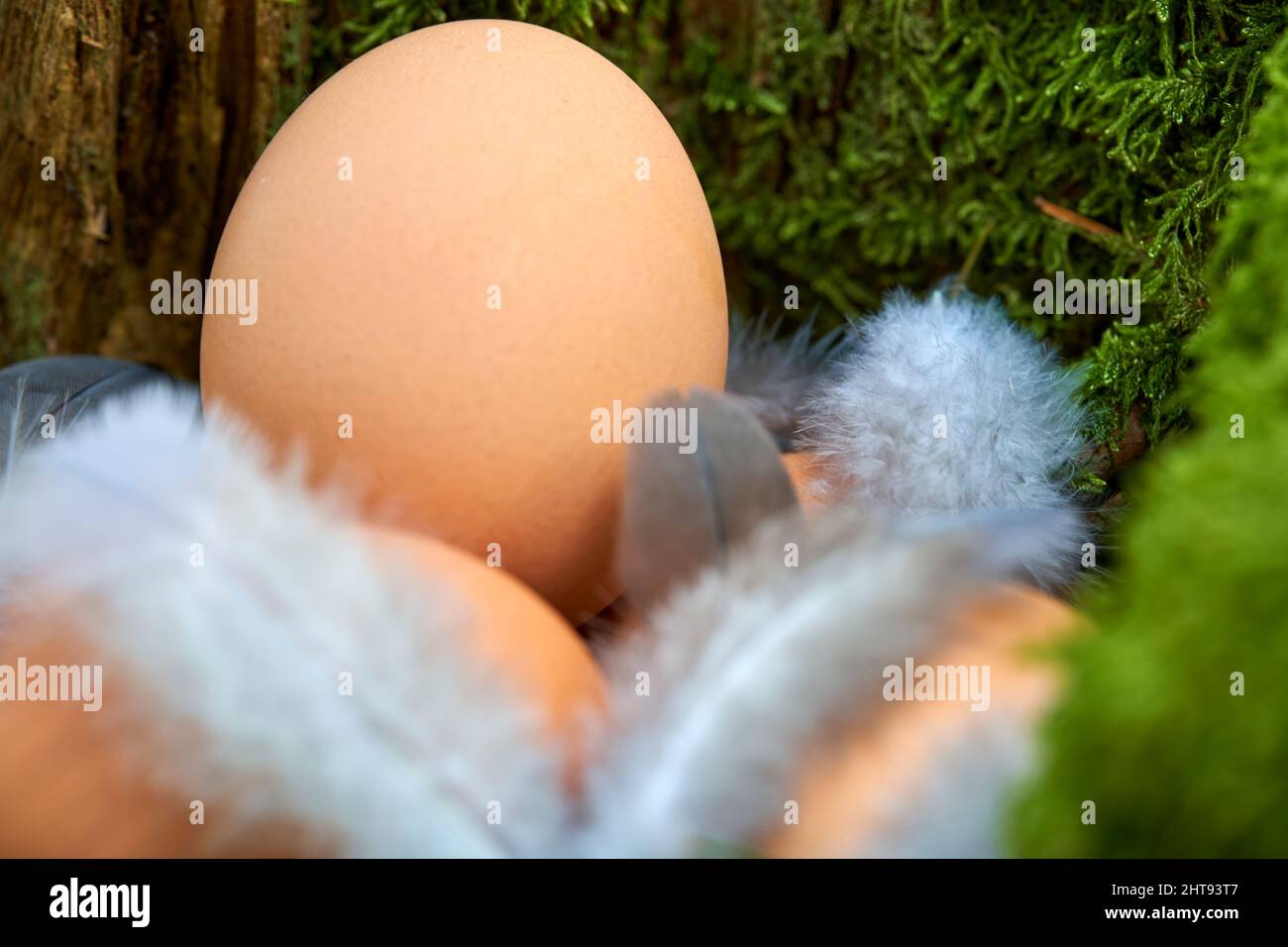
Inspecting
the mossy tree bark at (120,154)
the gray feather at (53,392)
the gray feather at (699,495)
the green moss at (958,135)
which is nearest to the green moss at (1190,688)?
the gray feather at (699,495)

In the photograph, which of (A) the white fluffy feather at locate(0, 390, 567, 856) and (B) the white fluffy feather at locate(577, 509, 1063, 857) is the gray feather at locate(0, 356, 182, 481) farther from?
(B) the white fluffy feather at locate(577, 509, 1063, 857)

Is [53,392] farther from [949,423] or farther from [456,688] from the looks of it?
[949,423]

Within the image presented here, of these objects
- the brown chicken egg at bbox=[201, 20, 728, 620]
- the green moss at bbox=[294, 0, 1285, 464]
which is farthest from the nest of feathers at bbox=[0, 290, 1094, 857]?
the green moss at bbox=[294, 0, 1285, 464]

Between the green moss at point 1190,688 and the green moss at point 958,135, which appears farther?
the green moss at point 958,135

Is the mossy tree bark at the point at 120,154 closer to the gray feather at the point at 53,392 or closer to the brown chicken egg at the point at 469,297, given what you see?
the gray feather at the point at 53,392

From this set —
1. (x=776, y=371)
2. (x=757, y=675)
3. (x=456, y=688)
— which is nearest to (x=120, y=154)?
(x=776, y=371)
